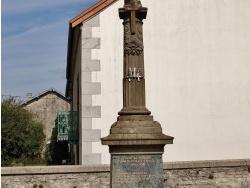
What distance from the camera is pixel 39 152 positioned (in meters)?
53.9

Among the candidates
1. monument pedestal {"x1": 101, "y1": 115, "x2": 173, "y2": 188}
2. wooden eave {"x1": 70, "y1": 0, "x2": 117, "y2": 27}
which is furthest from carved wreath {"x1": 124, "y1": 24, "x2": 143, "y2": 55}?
wooden eave {"x1": 70, "y1": 0, "x2": 117, "y2": 27}

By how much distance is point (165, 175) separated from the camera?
13.3 m

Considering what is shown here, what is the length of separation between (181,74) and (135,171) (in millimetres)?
6424

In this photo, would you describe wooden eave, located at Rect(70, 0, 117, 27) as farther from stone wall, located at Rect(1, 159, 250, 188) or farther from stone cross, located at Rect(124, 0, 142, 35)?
stone cross, located at Rect(124, 0, 142, 35)

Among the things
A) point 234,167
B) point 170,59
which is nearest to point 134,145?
point 234,167

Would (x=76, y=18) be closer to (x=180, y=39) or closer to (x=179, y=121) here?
(x=180, y=39)

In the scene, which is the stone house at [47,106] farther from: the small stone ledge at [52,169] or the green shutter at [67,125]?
the small stone ledge at [52,169]

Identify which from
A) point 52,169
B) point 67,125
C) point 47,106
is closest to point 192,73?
point 67,125

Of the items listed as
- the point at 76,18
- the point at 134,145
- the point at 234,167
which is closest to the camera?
the point at 134,145

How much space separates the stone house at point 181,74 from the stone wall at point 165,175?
1.33m

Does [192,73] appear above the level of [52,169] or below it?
above

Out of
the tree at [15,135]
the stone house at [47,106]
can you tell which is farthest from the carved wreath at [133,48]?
the stone house at [47,106]

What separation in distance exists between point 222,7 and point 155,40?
2.25 meters

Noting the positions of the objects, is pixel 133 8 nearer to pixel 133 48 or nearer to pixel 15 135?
pixel 133 48
